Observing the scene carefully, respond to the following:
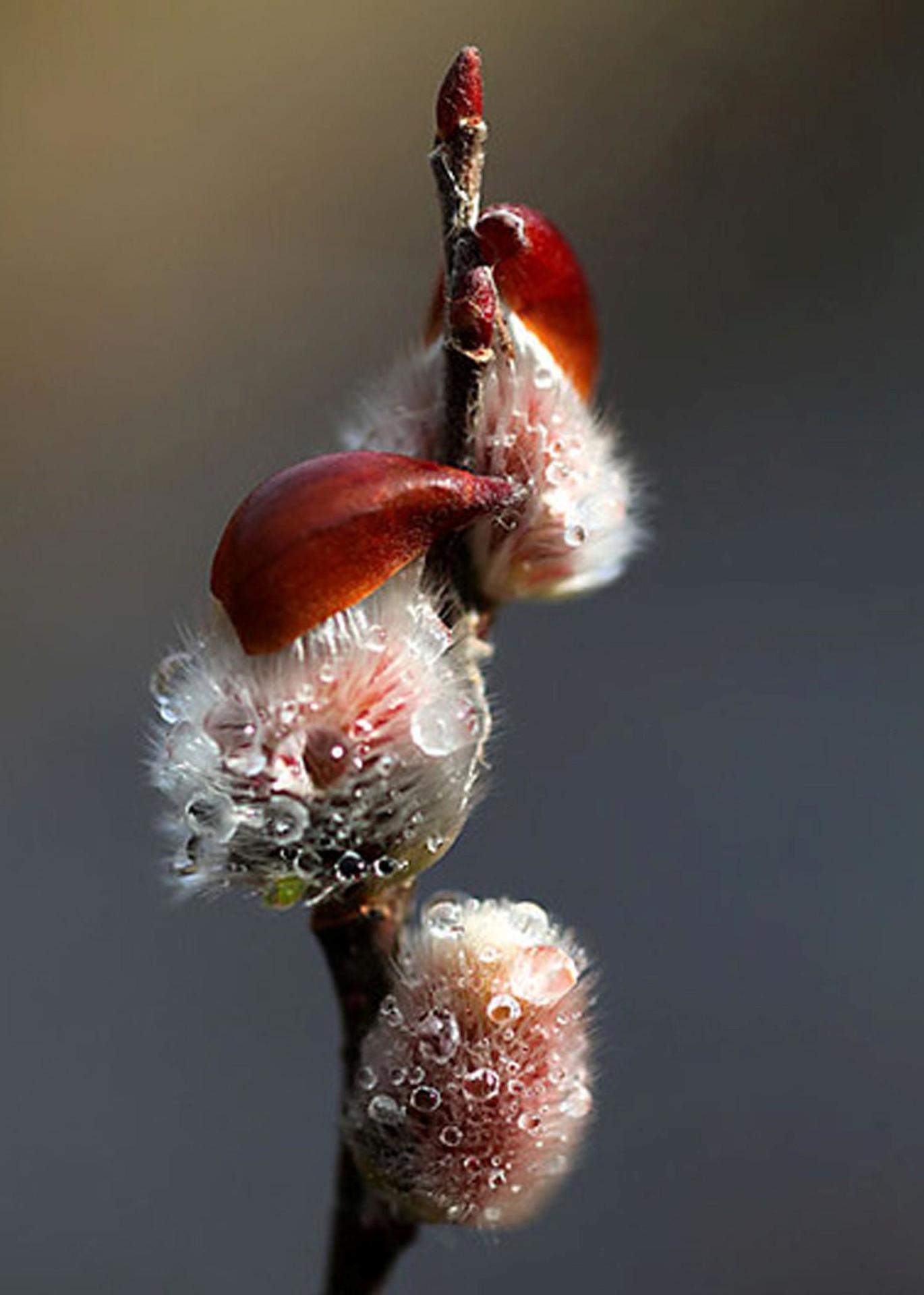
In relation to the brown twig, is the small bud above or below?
below

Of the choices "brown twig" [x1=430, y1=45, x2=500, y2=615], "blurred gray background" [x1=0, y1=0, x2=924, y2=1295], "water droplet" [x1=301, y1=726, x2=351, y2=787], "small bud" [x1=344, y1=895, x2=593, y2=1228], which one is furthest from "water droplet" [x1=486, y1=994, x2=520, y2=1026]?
"blurred gray background" [x1=0, y1=0, x2=924, y2=1295]

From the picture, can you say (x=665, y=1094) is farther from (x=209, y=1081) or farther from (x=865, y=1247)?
(x=209, y=1081)

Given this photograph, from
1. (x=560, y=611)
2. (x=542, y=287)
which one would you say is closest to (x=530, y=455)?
(x=542, y=287)

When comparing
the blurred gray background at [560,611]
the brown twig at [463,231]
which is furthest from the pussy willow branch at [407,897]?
the blurred gray background at [560,611]

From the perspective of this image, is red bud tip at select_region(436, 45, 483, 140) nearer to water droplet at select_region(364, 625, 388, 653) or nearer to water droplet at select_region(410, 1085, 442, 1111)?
water droplet at select_region(364, 625, 388, 653)

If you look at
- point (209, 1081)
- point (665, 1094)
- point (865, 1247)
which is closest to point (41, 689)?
point (209, 1081)
